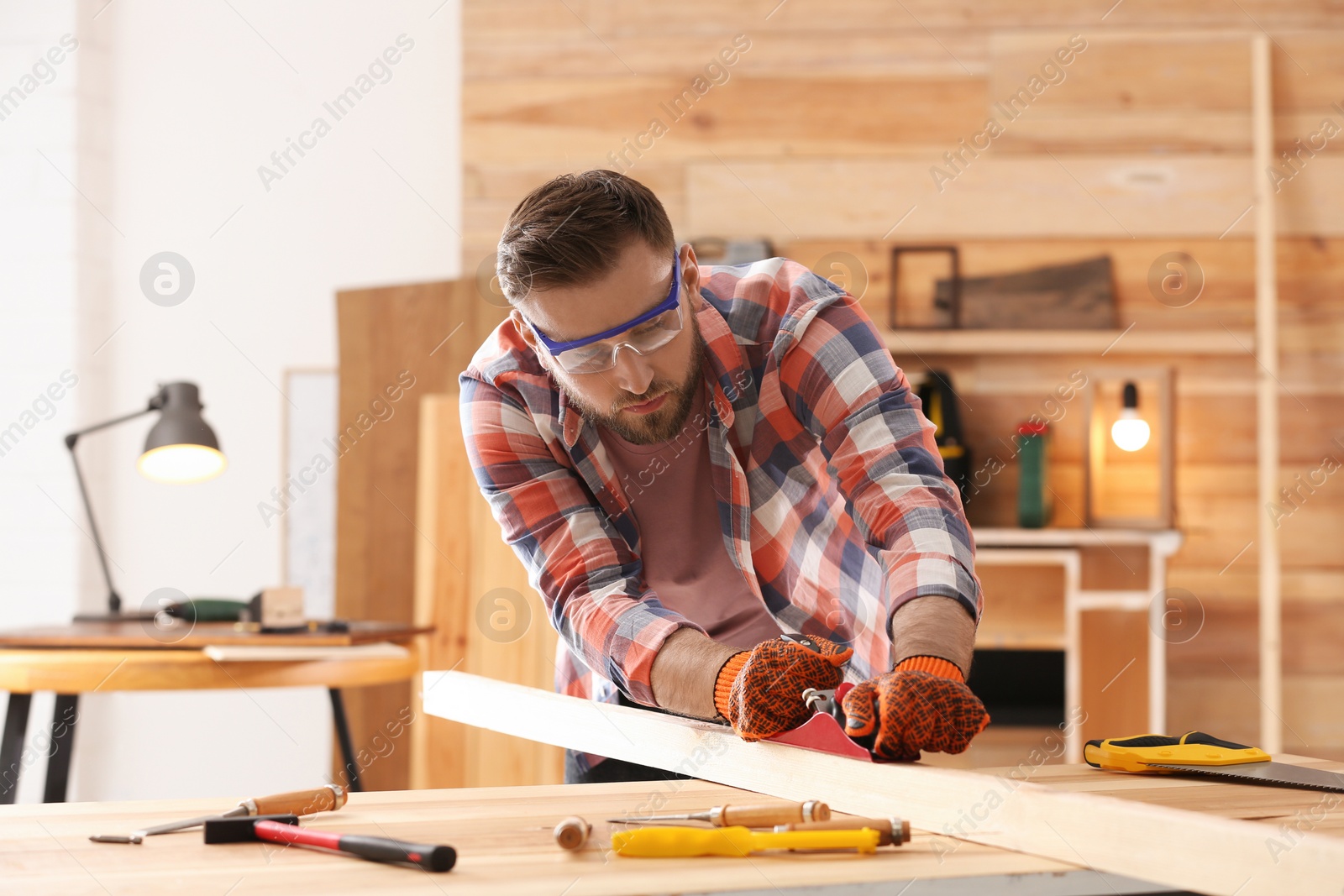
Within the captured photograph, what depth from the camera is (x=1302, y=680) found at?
3.10 meters

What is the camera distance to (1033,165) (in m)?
3.19

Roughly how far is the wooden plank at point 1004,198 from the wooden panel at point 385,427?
80 cm

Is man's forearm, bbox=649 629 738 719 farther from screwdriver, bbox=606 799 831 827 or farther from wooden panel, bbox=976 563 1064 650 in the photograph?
wooden panel, bbox=976 563 1064 650

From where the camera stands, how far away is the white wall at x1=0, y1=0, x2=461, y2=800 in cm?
329

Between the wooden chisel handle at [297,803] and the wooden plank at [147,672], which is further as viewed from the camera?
the wooden plank at [147,672]

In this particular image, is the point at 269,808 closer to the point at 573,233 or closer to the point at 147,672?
the point at 573,233

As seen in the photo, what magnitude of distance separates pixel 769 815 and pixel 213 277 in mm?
3035

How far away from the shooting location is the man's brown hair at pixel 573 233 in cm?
117

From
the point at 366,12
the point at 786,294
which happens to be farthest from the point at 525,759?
the point at 366,12

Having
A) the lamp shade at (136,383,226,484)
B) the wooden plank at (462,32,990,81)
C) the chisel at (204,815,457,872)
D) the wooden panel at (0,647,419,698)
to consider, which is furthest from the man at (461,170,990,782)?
the wooden plank at (462,32,990,81)

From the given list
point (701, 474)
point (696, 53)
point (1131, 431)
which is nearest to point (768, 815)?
point (701, 474)

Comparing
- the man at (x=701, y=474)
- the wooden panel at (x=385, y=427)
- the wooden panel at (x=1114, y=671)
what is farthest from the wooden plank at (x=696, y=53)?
the man at (x=701, y=474)

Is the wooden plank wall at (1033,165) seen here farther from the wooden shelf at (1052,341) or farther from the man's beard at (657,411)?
the man's beard at (657,411)

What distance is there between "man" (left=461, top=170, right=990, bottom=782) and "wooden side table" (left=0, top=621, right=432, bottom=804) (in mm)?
710
